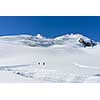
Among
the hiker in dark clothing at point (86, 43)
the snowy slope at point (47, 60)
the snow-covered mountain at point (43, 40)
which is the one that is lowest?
the snowy slope at point (47, 60)

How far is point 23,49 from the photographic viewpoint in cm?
346

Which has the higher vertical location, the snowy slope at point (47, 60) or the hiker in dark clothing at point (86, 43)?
the hiker in dark clothing at point (86, 43)

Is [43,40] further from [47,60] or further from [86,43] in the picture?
[86,43]

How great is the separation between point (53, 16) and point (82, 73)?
29.7 inches

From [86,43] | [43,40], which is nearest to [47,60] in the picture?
[43,40]

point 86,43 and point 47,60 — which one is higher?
point 86,43

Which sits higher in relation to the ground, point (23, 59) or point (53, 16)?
point (53, 16)

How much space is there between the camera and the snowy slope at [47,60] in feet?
11.2

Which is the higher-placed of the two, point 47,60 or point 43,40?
point 43,40

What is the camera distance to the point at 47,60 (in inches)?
136

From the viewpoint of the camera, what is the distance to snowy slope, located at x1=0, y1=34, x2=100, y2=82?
343 cm

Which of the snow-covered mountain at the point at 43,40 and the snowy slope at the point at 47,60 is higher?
the snow-covered mountain at the point at 43,40
